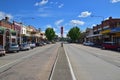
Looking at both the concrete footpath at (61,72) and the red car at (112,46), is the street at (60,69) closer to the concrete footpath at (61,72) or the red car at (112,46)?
the concrete footpath at (61,72)

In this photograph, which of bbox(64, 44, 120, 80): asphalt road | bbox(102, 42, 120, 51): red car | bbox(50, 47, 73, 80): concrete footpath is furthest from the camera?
bbox(102, 42, 120, 51): red car

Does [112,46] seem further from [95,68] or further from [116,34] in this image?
[95,68]

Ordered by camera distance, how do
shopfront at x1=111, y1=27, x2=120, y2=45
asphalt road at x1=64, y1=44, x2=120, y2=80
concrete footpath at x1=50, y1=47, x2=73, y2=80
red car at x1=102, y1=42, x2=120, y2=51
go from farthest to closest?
1. shopfront at x1=111, y1=27, x2=120, y2=45
2. red car at x1=102, y1=42, x2=120, y2=51
3. asphalt road at x1=64, y1=44, x2=120, y2=80
4. concrete footpath at x1=50, y1=47, x2=73, y2=80

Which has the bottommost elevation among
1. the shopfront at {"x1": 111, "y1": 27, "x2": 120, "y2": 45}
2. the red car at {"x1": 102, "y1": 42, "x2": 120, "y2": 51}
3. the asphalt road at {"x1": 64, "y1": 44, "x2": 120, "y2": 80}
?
the asphalt road at {"x1": 64, "y1": 44, "x2": 120, "y2": 80}

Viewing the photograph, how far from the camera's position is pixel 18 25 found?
3002 inches

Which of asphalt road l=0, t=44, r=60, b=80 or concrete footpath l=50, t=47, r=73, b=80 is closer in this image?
concrete footpath l=50, t=47, r=73, b=80

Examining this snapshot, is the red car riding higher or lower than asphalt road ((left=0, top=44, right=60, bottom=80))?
higher

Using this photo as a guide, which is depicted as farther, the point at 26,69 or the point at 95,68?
the point at 95,68

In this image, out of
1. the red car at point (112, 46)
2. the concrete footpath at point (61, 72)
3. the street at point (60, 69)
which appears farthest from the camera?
the red car at point (112, 46)

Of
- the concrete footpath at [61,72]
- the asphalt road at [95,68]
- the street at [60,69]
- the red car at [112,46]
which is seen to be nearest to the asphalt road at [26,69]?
the street at [60,69]

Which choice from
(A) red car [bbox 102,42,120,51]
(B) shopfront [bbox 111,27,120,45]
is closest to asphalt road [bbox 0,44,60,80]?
(A) red car [bbox 102,42,120,51]

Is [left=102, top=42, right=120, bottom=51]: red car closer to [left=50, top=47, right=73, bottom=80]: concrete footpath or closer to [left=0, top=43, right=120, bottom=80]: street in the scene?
[left=0, top=43, right=120, bottom=80]: street

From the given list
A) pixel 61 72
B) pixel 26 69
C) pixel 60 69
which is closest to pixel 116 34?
pixel 60 69

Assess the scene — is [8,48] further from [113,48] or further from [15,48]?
[113,48]
